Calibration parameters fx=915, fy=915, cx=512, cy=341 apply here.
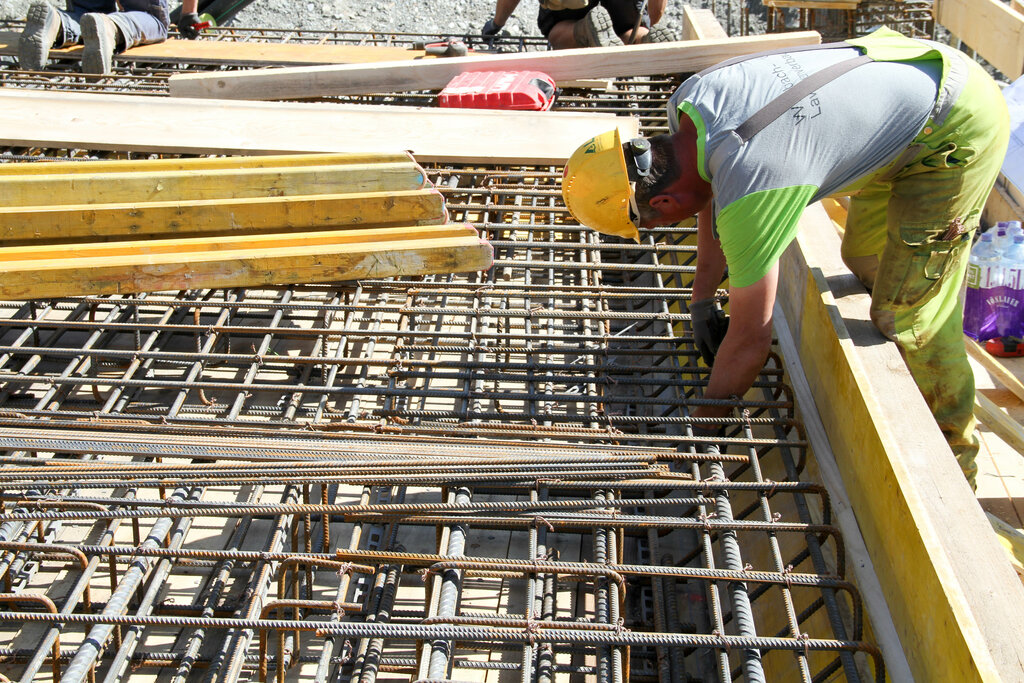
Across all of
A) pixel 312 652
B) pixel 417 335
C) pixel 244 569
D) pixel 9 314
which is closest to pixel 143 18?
pixel 9 314

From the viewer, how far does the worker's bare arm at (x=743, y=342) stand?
2816 mm

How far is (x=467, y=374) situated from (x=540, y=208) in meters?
1.12

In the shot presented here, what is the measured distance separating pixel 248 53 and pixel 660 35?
3074mm

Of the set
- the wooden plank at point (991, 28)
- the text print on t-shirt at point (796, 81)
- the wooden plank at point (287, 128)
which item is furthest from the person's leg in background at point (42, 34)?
the wooden plank at point (991, 28)

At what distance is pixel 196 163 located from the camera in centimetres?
431

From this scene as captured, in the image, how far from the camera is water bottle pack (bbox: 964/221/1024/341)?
467cm

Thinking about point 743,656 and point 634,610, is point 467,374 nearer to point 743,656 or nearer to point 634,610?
point 634,610

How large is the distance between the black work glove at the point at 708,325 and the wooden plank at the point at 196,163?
167cm

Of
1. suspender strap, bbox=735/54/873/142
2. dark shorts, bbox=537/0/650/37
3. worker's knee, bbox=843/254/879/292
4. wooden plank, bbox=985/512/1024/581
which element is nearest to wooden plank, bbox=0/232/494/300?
suspender strap, bbox=735/54/873/142

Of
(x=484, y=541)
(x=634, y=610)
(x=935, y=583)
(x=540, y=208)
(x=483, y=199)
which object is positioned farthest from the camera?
(x=483, y=199)

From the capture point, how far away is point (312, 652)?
9.21 feet

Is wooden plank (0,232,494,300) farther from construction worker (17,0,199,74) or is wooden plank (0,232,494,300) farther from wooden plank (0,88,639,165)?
construction worker (17,0,199,74)

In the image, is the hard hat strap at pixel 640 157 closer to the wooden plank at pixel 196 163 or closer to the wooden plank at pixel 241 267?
the wooden plank at pixel 241 267

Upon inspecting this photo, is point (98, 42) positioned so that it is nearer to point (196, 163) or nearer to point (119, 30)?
point (119, 30)
